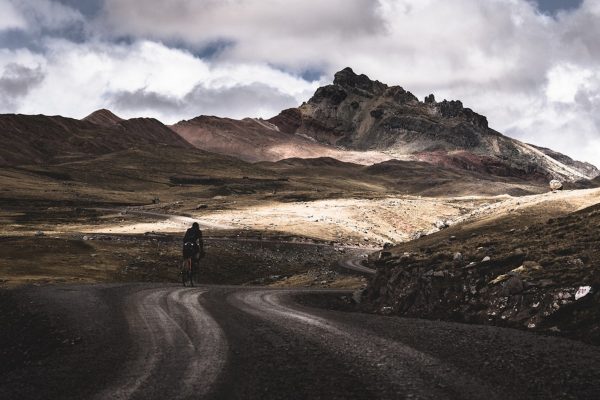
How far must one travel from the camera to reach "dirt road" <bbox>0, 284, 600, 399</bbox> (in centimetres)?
891

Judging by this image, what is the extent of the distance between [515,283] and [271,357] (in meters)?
9.04

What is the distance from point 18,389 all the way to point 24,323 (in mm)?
6866

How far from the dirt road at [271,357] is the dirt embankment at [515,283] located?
65.9 inches

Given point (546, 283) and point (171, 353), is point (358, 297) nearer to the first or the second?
point (546, 283)

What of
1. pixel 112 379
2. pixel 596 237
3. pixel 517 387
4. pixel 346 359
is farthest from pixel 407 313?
pixel 112 379

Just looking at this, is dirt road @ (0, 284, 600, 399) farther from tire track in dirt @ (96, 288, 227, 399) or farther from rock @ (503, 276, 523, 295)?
rock @ (503, 276, 523, 295)

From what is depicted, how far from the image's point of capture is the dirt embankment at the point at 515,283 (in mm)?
14219

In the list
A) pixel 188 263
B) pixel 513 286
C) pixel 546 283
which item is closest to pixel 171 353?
pixel 513 286

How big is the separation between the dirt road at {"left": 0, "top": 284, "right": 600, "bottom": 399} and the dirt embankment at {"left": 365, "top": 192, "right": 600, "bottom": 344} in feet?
5.49

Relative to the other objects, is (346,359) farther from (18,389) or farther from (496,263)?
(496,263)

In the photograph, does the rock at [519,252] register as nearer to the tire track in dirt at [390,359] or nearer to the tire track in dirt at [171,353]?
the tire track in dirt at [390,359]

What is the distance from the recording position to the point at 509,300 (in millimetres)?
16297

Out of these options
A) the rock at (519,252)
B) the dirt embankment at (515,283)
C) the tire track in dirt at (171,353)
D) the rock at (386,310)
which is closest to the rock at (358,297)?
the dirt embankment at (515,283)

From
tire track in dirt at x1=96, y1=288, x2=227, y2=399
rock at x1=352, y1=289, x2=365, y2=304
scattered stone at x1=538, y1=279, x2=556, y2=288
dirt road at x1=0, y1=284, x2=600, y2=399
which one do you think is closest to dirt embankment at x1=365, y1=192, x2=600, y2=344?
scattered stone at x1=538, y1=279, x2=556, y2=288
